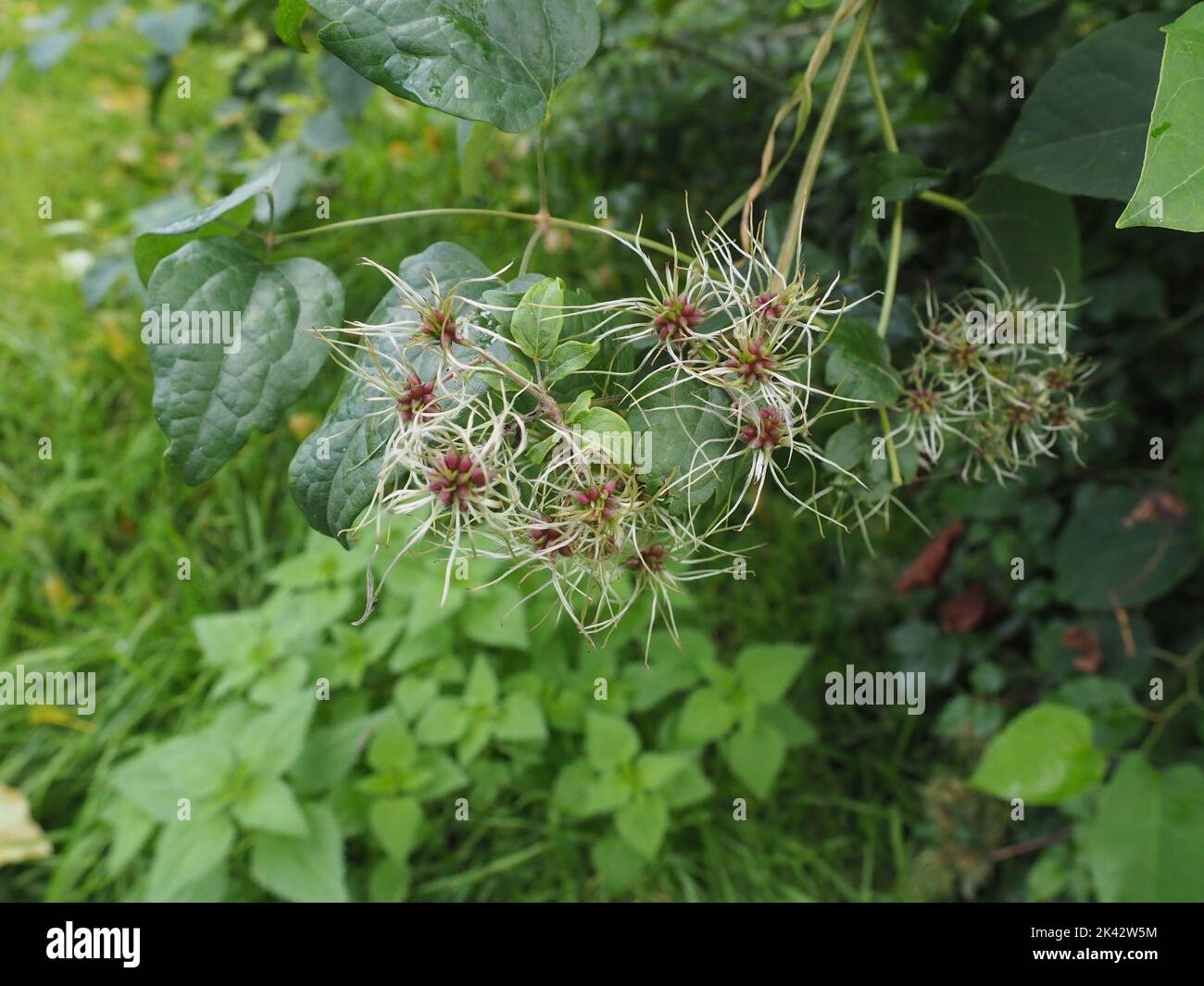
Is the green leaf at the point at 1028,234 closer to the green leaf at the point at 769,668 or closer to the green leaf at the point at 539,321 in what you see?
the green leaf at the point at 539,321

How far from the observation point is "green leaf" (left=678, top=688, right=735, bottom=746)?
4.42ft

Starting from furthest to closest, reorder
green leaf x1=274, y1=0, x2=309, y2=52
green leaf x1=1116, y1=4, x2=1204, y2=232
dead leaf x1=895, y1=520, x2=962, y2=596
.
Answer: dead leaf x1=895, y1=520, x2=962, y2=596, green leaf x1=274, y1=0, x2=309, y2=52, green leaf x1=1116, y1=4, x2=1204, y2=232

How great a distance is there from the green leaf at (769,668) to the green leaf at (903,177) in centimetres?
85

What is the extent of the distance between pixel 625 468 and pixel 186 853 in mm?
1033

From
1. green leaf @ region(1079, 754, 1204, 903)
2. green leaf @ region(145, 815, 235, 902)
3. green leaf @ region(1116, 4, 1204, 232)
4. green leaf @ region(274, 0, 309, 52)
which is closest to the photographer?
green leaf @ region(1116, 4, 1204, 232)

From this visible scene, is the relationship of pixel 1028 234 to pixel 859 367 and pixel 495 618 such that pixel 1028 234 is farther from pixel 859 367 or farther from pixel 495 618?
pixel 495 618

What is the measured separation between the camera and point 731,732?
4.81 feet

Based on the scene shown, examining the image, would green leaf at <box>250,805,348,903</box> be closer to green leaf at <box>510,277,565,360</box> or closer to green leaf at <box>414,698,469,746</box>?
green leaf at <box>414,698,469,746</box>

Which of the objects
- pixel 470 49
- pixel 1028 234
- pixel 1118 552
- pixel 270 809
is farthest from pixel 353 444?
pixel 1118 552

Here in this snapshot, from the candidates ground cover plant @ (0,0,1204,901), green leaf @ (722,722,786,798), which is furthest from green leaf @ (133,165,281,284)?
green leaf @ (722,722,786,798)

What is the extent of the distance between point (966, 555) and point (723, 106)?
2.95 ft

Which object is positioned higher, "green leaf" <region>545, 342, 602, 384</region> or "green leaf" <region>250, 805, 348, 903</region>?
"green leaf" <region>545, 342, 602, 384</region>

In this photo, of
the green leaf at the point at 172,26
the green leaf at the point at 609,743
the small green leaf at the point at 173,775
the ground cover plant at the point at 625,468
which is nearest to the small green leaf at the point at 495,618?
the ground cover plant at the point at 625,468

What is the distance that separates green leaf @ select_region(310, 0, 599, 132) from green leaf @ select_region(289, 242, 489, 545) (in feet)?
0.31
